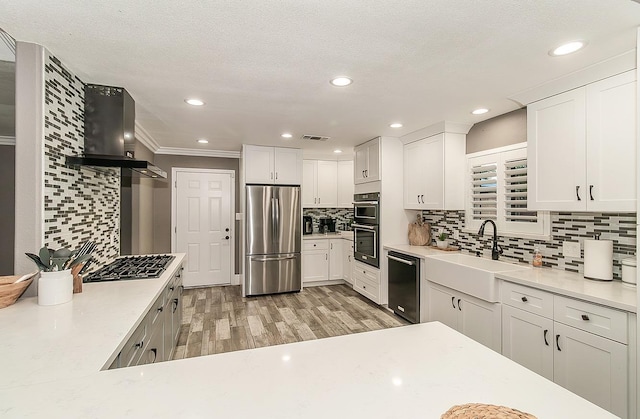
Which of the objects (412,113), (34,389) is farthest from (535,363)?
(34,389)

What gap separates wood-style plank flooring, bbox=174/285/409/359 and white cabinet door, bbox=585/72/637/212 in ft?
7.85

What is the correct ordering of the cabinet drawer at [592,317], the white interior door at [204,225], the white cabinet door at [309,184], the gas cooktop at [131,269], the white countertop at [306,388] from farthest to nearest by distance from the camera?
1. the white cabinet door at [309,184]
2. the white interior door at [204,225]
3. the gas cooktop at [131,269]
4. the cabinet drawer at [592,317]
5. the white countertop at [306,388]

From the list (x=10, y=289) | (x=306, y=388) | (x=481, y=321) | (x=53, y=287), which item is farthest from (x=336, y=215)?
(x=306, y=388)

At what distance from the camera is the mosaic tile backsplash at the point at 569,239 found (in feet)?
7.18

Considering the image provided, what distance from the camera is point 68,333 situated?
1332mm

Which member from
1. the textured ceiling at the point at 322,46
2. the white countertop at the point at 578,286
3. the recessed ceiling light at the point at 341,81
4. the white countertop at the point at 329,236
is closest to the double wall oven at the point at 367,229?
the white countertop at the point at 329,236

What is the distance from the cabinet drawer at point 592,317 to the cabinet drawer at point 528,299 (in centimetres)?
6

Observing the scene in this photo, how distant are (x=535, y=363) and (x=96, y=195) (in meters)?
3.69

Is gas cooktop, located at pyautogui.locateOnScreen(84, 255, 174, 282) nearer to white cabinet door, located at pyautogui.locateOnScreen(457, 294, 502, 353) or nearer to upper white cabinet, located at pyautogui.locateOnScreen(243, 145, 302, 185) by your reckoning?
upper white cabinet, located at pyautogui.locateOnScreen(243, 145, 302, 185)

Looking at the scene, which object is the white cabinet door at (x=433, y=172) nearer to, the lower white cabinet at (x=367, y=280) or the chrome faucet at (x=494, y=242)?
the chrome faucet at (x=494, y=242)

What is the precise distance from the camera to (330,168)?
19.1ft

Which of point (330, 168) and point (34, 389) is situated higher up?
point (330, 168)

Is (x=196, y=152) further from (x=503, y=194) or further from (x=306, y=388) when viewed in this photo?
(x=306, y=388)

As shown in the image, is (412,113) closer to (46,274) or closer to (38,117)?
(38,117)
